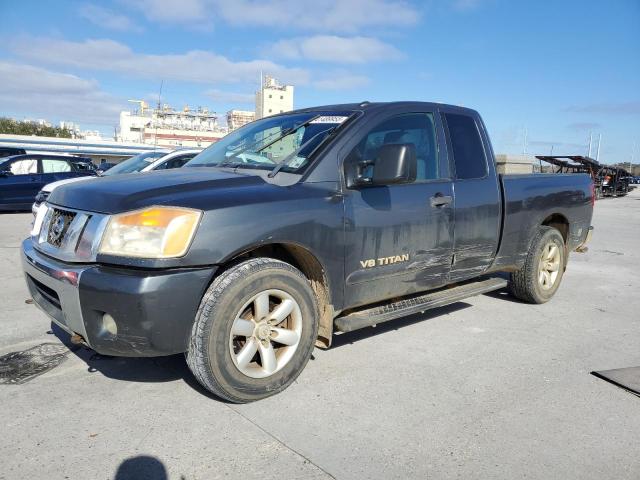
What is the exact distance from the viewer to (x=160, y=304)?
8.29 ft

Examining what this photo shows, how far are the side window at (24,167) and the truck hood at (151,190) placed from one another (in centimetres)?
1187

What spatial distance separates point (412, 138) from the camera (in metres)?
3.96

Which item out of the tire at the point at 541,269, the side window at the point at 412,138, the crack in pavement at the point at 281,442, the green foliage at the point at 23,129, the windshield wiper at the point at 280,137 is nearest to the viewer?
the crack in pavement at the point at 281,442

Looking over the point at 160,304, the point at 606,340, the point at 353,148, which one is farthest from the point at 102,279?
the point at 606,340

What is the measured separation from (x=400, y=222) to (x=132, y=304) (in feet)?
6.27

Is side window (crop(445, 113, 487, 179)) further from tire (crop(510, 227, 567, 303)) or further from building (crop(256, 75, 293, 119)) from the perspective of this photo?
building (crop(256, 75, 293, 119))

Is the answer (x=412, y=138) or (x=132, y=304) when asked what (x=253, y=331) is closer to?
(x=132, y=304)

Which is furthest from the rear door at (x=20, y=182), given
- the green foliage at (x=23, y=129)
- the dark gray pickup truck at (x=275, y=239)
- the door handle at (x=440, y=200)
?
the green foliage at (x=23, y=129)

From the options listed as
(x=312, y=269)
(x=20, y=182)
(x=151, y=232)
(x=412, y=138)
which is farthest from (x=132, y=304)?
(x=20, y=182)

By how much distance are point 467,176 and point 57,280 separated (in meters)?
3.18

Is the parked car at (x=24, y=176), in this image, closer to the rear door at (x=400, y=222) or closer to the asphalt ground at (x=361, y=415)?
the asphalt ground at (x=361, y=415)

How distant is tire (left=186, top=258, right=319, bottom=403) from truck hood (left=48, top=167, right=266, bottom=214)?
468mm

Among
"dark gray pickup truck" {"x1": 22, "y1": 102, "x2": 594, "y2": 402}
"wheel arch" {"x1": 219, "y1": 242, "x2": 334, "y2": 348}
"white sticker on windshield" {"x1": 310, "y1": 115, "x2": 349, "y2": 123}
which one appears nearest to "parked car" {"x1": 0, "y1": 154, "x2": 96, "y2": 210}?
"dark gray pickup truck" {"x1": 22, "y1": 102, "x2": 594, "y2": 402}

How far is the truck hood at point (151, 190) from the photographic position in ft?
8.82
